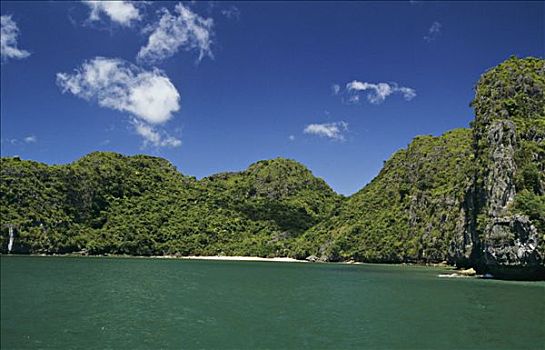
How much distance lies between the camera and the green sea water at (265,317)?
84.7 feet

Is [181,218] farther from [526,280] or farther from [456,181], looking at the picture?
[526,280]

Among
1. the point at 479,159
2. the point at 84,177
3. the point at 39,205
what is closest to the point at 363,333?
the point at 479,159

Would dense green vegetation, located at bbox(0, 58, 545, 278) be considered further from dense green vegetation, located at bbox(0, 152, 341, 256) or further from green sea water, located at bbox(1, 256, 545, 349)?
green sea water, located at bbox(1, 256, 545, 349)

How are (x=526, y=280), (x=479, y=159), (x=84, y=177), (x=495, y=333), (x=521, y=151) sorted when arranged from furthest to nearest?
1. (x=84, y=177)
2. (x=479, y=159)
3. (x=521, y=151)
4. (x=526, y=280)
5. (x=495, y=333)

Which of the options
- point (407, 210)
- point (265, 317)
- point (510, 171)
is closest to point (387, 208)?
point (407, 210)

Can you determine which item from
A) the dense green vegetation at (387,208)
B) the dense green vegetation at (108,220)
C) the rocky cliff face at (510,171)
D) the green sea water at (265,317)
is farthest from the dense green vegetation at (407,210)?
the green sea water at (265,317)

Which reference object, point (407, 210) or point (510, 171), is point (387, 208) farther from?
point (510, 171)

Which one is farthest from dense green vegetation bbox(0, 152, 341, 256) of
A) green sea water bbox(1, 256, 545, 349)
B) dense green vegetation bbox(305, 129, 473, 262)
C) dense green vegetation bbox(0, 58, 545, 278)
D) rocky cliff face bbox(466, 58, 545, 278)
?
green sea water bbox(1, 256, 545, 349)

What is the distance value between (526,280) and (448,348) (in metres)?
46.6

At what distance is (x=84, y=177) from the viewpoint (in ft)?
574

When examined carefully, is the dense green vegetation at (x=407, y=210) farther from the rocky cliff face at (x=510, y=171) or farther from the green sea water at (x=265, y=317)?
the green sea water at (x=265, y=317)

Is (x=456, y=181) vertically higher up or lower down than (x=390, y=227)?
higher up

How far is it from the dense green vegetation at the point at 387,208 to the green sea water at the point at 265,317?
Answer: 874 inches

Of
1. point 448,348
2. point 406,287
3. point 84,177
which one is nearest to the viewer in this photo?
point 448,348
